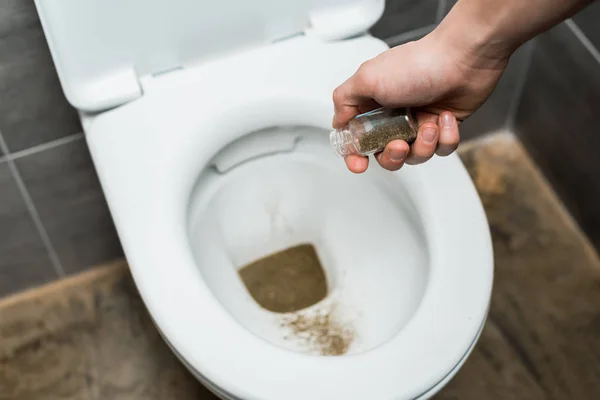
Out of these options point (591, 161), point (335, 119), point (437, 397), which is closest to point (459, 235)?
point (335, 119)

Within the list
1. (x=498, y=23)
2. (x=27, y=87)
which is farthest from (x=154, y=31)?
(x=498, y=23)

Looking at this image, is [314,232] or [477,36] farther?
[314,232]

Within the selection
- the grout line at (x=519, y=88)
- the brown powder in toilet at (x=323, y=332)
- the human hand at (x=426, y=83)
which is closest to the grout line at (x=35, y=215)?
the brown powder in toilet at (x=323, y=332)

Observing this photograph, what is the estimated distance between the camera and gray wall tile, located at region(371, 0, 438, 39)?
1.05 metres

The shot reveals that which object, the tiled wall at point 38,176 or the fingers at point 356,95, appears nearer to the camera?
the fingers at point 356,95

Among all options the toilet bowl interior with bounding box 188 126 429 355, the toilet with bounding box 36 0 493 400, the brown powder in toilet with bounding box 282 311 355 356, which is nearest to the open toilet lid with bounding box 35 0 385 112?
the toilet with bounding box 36 0 493 400

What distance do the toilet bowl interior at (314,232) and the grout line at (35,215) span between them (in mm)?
288

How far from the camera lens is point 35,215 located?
1.07m

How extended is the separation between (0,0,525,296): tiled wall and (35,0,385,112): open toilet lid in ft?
0.27

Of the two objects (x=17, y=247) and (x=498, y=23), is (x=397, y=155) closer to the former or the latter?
(x=498, y=23)

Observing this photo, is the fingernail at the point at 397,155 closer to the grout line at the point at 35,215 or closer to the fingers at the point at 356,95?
the fingers at the point at 356,95

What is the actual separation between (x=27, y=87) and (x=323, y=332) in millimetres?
486

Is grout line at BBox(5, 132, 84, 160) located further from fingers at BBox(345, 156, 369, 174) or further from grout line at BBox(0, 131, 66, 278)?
fingers at BBox(345, 156, 369, 174)

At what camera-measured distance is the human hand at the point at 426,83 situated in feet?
2.12
